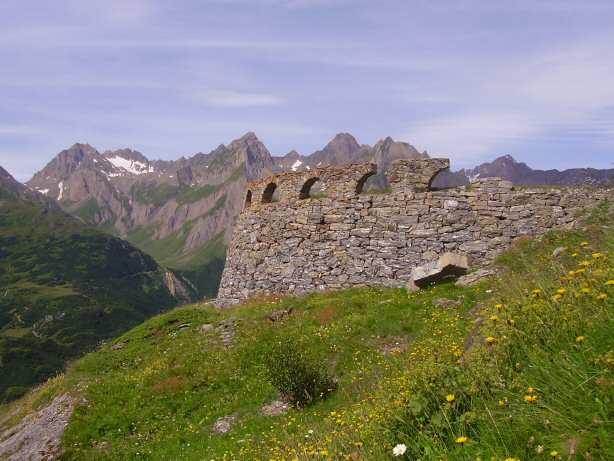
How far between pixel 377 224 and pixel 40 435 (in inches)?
573

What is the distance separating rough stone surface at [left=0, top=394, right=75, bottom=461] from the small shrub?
669 cm

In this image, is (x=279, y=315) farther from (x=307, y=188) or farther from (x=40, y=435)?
(x=40, y=435)

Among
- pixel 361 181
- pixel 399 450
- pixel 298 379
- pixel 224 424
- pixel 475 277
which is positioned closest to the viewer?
pixel 399 450

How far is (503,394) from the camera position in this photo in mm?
4945

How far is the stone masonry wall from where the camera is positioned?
19.5m

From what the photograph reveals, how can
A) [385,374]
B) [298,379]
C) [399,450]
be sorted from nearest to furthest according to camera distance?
[399,450]
[385,374]
[298,379]

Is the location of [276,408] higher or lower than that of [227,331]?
lower

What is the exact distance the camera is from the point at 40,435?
1497 cm

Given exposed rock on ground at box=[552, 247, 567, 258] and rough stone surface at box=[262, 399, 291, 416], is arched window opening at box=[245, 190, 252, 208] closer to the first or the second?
rough stone surface at box=[262, 399, 291, 416]

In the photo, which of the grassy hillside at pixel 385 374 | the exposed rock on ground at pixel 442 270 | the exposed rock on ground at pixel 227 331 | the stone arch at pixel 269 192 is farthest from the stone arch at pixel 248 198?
the exposed rock on ground at pixel 442 270

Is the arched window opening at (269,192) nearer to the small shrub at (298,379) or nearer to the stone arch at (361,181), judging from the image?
the stone arch at (361,181)

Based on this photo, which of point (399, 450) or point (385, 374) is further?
point (385, 374)

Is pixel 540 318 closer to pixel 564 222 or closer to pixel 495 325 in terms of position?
pixel 495 325

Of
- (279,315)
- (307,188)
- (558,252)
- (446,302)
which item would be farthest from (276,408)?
(307,188)
